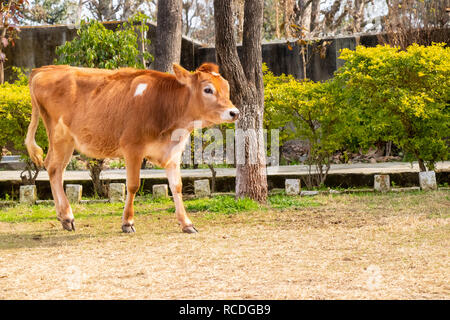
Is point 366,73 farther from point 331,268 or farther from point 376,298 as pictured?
point 376,298

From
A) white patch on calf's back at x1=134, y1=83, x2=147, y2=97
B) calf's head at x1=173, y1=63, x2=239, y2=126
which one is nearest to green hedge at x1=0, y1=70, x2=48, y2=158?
white patch on calf's back at x1=134, y1=83, x2=147, y2=97

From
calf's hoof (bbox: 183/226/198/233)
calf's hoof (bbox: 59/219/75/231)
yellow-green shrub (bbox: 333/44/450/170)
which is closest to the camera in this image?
calf's hoof (bbox: 183/226/198/233)

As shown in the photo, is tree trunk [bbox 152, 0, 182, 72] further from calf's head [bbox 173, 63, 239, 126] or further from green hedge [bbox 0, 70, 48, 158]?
calf's head [bbox 173, 63, 239, 126]

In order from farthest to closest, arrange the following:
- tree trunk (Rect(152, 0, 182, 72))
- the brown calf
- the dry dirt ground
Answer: tree trunk (Rect(152, 0, 182, 72)), the brown calf, the dry dirt ground

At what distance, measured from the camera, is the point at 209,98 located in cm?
693

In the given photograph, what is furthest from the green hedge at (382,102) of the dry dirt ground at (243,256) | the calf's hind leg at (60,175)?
the calf's hind leg at (60,175)

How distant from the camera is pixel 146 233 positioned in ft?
24.0

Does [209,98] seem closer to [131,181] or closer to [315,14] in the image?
[131,181]

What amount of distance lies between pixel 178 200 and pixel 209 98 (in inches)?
48.6

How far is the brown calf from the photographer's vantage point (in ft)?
23.1

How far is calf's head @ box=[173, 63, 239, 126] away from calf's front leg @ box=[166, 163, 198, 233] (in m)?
0.68

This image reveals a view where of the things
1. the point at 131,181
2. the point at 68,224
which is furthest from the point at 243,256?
the point at 68,224

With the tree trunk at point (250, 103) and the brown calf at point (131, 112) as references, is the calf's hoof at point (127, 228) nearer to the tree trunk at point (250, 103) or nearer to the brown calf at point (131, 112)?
the brown calf at point (131, 112)

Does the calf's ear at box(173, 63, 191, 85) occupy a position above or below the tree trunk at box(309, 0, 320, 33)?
below
